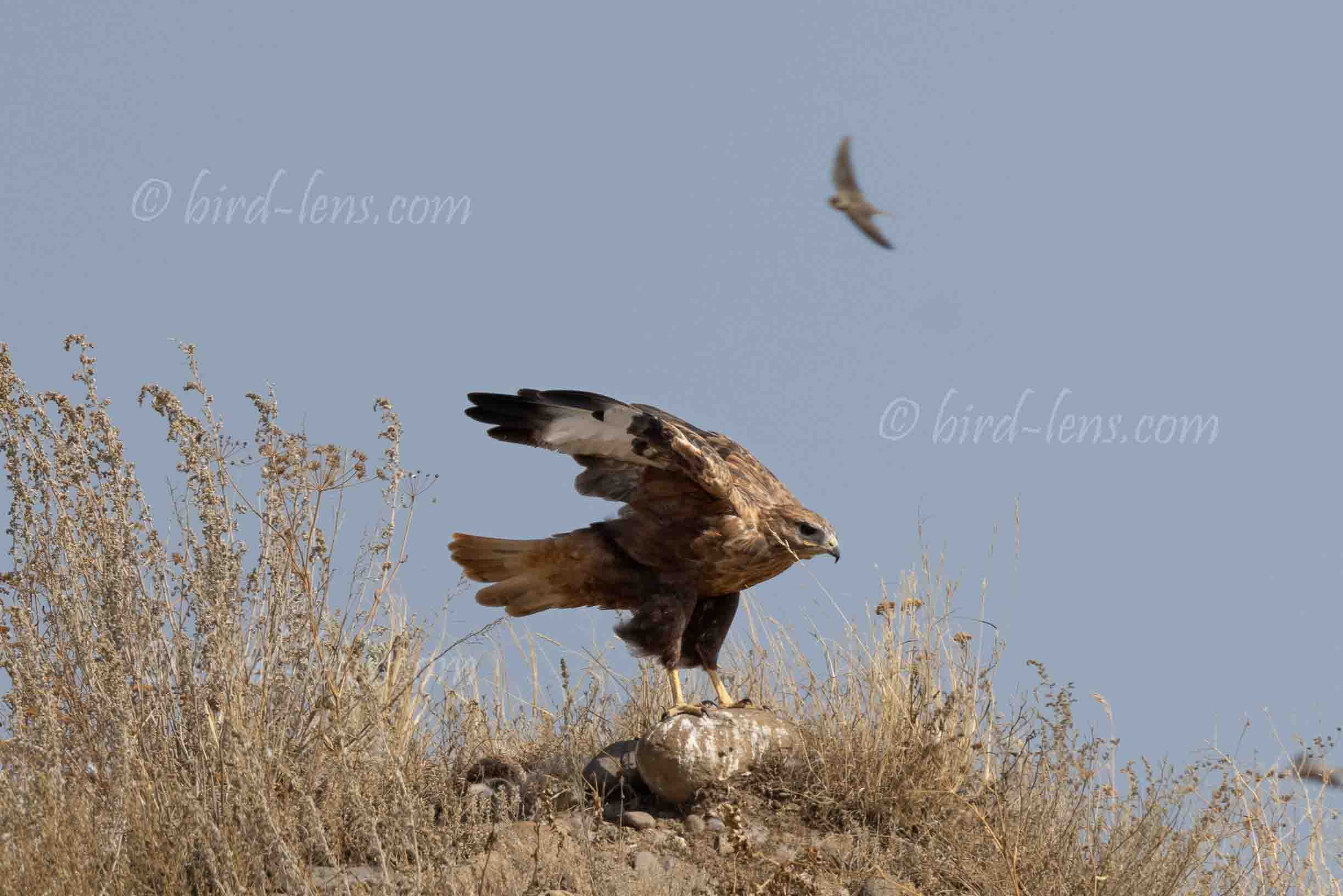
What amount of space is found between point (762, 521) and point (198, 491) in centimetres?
246

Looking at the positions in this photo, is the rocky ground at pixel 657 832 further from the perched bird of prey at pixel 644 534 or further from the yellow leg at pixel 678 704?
the perched bird of prey at pixel 644 534

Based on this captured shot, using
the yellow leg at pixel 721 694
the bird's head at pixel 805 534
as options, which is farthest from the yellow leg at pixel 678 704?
the bird's head at pixel 805 534

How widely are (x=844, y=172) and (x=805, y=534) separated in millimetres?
3275

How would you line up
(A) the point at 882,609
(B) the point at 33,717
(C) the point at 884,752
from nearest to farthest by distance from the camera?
(B) the point at 33,717 → (C) the point at 884,752 → (A) the point at 882,609

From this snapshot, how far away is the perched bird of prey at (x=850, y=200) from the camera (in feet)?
28.0

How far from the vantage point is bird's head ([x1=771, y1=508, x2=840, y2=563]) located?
21.4 feet

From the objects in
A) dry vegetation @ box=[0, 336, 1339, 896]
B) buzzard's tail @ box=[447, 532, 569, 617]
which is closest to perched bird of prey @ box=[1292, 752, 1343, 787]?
dry vegetation @ box=[0, 336, 1339, 896]

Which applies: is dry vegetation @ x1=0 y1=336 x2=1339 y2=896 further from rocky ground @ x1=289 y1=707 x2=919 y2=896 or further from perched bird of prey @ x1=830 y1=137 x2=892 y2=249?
perched bird of prey @ x1=830 y1=137 x2=892 y2=249

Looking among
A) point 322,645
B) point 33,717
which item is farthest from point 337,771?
point 33,717

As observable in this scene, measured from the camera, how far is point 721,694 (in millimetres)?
6832

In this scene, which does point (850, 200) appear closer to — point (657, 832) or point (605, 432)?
point (605, 432)

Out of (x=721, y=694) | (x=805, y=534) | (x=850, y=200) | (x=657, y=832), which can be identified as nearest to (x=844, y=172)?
(x=850, y=200)

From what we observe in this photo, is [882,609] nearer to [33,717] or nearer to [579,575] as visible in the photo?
[579,575]

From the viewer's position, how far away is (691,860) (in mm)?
5770
